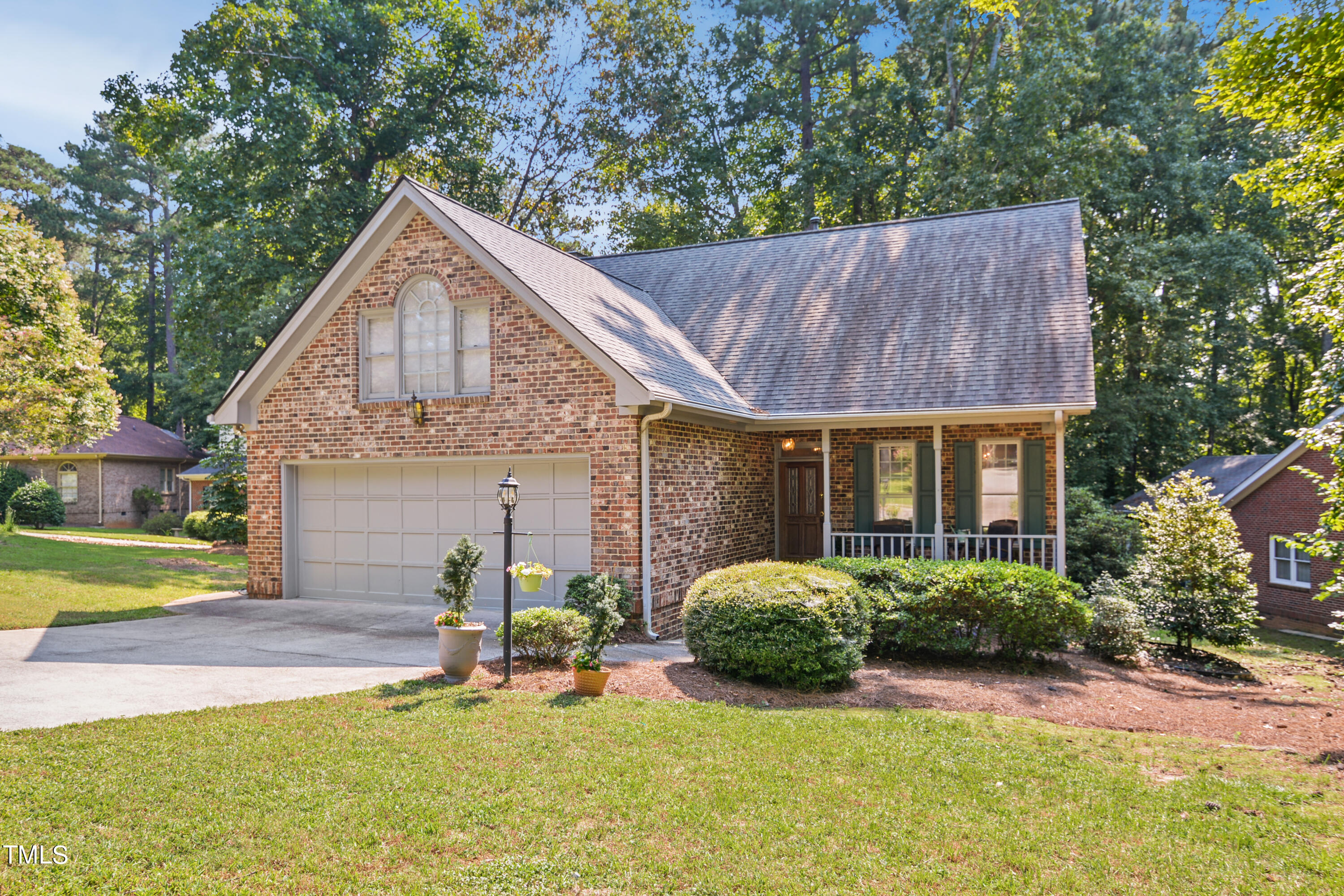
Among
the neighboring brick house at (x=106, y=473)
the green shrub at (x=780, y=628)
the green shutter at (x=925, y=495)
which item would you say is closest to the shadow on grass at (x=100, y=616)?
the green shrub at (x=780, y=628)

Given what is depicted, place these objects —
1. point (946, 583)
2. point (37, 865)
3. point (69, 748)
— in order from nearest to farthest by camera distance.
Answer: point (37, 865), point (69, 748), point (946, 583)

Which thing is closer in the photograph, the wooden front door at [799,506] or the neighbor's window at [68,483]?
the wooden front door at [799,506]

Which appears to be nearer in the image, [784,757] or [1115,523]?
[784,757]

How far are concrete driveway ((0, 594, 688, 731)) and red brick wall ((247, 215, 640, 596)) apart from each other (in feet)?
5.41

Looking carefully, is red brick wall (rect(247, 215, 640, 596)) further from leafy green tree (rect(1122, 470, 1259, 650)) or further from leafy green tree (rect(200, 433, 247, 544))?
leafy green tree (rect(200, 433, 247, 544))

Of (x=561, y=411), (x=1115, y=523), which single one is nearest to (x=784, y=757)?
(x=561, y=411)

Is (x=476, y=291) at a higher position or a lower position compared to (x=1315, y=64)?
lower

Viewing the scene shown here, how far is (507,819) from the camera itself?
4.77 metres

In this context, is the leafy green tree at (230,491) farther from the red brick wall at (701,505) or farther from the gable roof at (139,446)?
the red brick wall at (701,505)

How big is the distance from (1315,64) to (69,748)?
11.4m

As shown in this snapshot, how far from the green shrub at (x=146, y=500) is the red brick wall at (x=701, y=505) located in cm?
2974

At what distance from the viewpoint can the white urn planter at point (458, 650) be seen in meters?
8.05

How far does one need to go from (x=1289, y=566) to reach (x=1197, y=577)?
12.3m

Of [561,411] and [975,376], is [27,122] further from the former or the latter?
[975,376]
